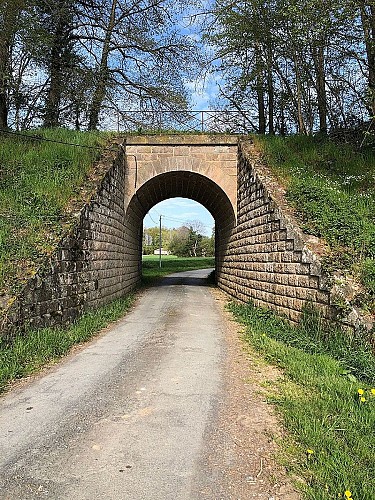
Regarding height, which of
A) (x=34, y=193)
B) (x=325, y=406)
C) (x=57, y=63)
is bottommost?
(x=325, y=406)

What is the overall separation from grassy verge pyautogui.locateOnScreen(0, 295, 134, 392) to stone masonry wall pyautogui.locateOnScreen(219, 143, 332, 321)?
3.87m

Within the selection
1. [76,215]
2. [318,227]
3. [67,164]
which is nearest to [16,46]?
[67,164]

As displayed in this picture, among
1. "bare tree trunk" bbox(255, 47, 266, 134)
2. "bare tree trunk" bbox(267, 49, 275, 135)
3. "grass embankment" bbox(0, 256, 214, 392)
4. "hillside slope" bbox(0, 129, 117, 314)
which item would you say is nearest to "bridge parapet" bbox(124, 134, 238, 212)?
"hillside slope" bbox(0, 129, 117, 314)

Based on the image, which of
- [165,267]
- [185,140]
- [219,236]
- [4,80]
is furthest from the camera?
[165,267]

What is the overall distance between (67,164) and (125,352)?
20.7ft

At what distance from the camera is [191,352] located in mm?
6523

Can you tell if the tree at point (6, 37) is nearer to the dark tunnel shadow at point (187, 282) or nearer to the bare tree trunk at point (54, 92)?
the bare tree trunk at point (54, 92)

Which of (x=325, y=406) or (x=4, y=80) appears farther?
(x=4, y=80)

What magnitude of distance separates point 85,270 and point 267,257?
4153 millimetres

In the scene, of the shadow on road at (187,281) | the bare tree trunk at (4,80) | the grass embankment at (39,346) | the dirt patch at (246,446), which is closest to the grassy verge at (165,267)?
the shadow on road at (187,281)

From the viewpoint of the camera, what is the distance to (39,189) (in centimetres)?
951

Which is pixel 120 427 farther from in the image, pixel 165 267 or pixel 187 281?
pixel 165 267

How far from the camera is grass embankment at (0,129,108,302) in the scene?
280 inches

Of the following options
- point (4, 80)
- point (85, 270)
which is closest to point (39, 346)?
point (85, 270)
